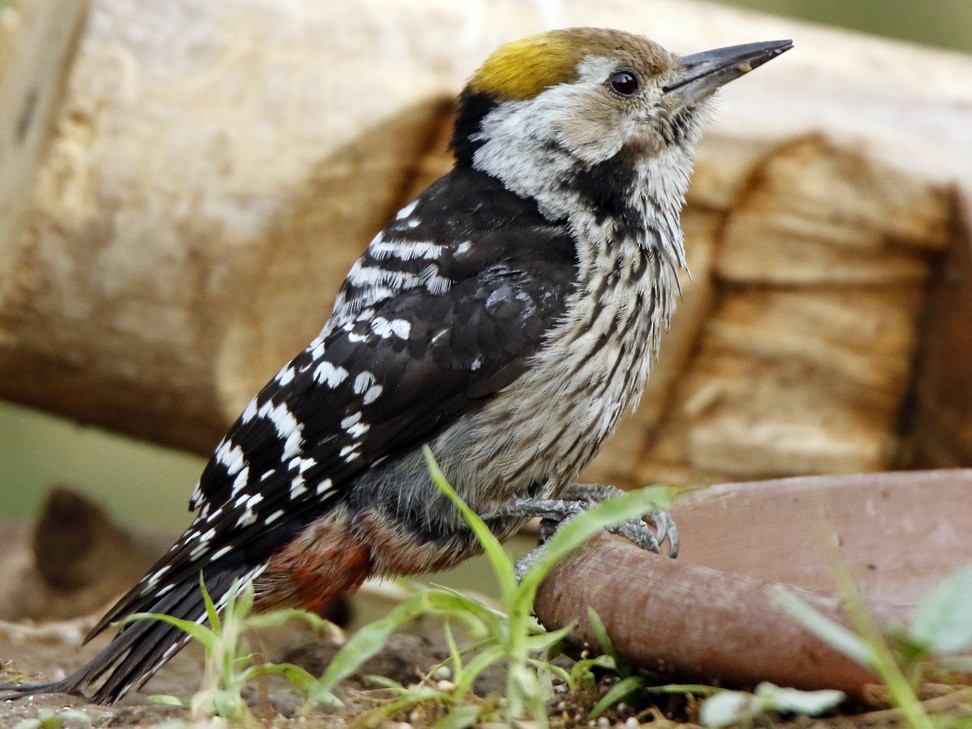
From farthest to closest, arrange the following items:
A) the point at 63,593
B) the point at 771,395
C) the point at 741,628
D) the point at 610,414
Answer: the point at 63,593, the point at 771,395, the point at 610,414, the point at 741,628

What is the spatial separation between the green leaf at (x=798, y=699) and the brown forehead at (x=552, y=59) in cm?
191

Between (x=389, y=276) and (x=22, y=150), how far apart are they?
165cm

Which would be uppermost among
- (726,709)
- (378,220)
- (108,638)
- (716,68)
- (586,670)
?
(716,68)

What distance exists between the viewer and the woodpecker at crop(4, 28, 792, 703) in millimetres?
2904

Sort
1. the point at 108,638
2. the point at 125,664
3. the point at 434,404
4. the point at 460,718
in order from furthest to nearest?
the point at 108,638 → the point at 434,404 → the point at 125,664 → the point at 460,718

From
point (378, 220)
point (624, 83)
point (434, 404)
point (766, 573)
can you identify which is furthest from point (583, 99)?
point (766, 573)

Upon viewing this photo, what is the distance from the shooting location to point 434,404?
9.52 ft

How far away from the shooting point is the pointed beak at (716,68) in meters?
3.43

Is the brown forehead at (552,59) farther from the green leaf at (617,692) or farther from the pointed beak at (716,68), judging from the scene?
the green leaf at (617,692)

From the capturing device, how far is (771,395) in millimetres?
4430

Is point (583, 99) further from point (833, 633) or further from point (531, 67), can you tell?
point (833, 633)

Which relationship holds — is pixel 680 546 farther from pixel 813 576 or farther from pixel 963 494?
pixel 963 494

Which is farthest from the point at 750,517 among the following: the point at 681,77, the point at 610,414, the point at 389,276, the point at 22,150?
the point at 22,150

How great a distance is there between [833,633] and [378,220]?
2.76 m
